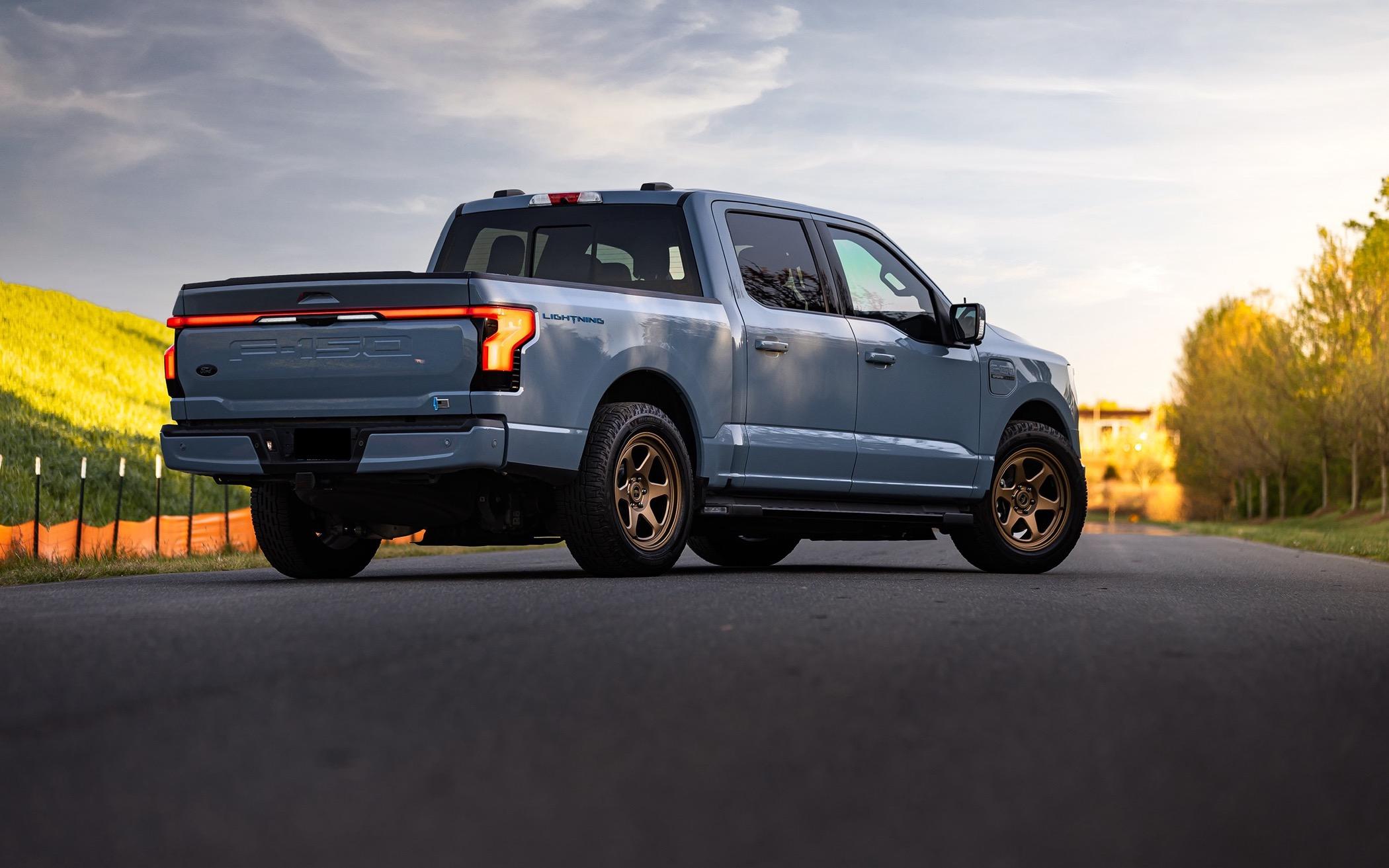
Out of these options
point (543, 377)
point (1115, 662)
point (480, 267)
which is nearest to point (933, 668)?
point (1115, 662)

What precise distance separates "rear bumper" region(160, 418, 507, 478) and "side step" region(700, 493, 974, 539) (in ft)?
5.72

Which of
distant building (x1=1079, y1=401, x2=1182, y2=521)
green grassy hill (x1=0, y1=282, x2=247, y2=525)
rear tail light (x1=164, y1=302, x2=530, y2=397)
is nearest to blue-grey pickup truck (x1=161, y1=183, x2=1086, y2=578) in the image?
rear tail light (x1=164, y1=302, x2=530, y2=397)

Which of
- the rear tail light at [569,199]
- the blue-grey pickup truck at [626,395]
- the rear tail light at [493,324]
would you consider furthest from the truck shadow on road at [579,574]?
the rear tail light at [569,199]

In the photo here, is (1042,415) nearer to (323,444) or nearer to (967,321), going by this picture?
(967,321)

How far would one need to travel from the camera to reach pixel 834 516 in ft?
32.7

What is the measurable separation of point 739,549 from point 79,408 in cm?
3196

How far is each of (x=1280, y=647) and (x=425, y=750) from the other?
11.3ft

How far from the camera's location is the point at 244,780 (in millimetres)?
3684

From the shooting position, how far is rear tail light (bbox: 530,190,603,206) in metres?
10.1

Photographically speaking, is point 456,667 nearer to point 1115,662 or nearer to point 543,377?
point 1115,662

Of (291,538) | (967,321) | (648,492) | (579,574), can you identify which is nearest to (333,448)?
(291,538)

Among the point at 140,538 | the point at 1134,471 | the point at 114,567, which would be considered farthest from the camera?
the point at 1134,471

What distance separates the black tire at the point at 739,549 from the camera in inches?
483

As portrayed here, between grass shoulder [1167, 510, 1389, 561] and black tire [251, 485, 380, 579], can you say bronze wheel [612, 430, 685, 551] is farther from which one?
grass shoulder [1167, 510, 1389, 561]
